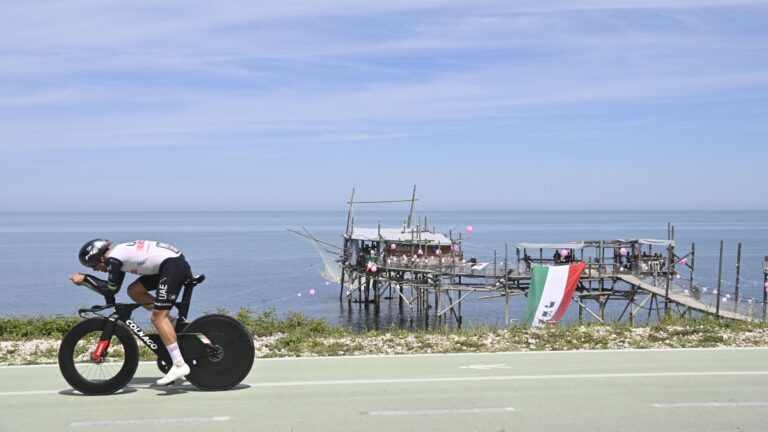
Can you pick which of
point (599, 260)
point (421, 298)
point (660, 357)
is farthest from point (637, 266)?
point (660, 357)

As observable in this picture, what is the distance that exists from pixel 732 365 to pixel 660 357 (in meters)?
0.88

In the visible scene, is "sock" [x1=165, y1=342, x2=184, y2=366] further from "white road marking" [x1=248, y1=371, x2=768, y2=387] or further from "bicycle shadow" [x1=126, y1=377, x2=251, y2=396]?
"white road marking" [x1=248, y1=371, x2=768, y2=387]

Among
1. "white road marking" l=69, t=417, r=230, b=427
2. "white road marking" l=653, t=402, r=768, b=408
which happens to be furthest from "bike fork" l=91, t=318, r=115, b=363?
"white road marking" l=653, t=402, r=768, b=408

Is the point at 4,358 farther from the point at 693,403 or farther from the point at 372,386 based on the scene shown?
the point at 693,403

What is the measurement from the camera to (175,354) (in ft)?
28.4

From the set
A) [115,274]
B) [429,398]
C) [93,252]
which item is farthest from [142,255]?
[429,398]

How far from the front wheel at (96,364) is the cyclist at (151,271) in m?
0.34

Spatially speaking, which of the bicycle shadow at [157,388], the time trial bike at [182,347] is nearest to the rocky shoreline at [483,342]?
the bicycle shadow at [157,388]

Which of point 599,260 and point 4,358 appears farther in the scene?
point 599,260

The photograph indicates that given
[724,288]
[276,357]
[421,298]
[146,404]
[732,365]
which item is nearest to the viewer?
[146,404]

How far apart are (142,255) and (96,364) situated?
122 centimetres

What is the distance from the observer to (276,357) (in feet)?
36.1

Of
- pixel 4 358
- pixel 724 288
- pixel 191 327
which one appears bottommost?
pixel 724 288

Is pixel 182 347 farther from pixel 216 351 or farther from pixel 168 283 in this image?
pixel 168 283
